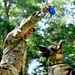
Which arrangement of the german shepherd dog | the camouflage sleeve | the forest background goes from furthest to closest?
1. the forest background
2. the camouflage sleeve
3. the german shepherd dog

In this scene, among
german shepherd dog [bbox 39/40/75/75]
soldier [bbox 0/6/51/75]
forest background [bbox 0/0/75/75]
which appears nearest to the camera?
german shepherd dog [bbox 39/40/75/75]

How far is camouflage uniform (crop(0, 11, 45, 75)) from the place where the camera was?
4.61 metres

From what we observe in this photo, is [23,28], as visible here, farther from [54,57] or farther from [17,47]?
[54,57]

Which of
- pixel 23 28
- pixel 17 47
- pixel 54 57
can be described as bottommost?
pixel 54 57

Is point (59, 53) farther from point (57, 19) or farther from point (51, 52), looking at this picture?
point (57, 19)

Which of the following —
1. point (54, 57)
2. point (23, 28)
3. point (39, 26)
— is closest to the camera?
point (54, 57)

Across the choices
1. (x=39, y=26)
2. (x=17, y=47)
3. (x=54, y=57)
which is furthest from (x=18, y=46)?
(x=39, y=26)

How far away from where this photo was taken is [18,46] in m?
4.79

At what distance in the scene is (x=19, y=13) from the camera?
74.5 feet

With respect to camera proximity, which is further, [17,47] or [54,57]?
[17,47]

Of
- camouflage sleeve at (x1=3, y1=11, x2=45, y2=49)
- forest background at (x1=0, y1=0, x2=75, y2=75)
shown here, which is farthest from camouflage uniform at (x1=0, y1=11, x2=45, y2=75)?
forest background at (x1=0, y1=0, x2=75, y2=75)

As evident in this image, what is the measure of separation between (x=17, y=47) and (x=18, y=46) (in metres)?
0.03

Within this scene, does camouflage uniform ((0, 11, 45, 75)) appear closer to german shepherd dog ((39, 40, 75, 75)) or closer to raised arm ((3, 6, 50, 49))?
raised arm ((3, 6, 50, 49))

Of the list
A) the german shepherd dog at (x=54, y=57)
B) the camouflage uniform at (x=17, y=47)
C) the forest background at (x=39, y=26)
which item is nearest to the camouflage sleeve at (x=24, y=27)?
the camouflage uniform at (x=17, y=47)
